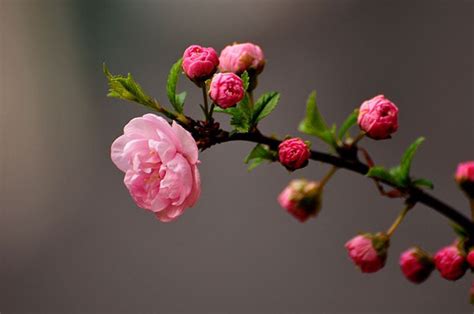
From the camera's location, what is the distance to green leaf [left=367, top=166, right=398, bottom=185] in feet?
1.66

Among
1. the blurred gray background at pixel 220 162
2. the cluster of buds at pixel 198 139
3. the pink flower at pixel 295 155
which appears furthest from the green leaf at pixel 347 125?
the blurred gray background at pixel 220 162

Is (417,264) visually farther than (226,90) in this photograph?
Yes

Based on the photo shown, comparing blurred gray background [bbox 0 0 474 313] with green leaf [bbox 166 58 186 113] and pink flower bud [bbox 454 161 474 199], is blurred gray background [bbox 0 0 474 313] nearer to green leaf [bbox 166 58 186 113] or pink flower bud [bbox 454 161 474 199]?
pink flower bud [bbox 454 161 474 199]

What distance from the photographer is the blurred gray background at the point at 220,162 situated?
6.88 ft

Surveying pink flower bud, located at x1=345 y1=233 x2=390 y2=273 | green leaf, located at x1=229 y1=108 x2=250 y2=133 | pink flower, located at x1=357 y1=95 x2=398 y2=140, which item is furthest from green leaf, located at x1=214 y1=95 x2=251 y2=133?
pink flower bud, located at x1=345 y1=233 x2=390 y2=273

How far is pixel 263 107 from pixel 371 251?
226 mm

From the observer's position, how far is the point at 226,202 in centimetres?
231

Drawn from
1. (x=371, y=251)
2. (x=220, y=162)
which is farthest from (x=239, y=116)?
(x=220, y=162)

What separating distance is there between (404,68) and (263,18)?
625 mm

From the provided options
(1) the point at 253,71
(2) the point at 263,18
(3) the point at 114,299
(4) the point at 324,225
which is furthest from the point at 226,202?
(1) the point at 253,71

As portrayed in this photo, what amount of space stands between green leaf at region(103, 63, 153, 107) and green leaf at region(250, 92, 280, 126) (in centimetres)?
9

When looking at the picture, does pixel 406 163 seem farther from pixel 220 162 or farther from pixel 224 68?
pixel 220 162

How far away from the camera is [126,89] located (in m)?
0.48

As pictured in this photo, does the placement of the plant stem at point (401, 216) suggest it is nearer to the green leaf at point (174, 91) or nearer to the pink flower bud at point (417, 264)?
the pink flower bud at point (417, 264)
